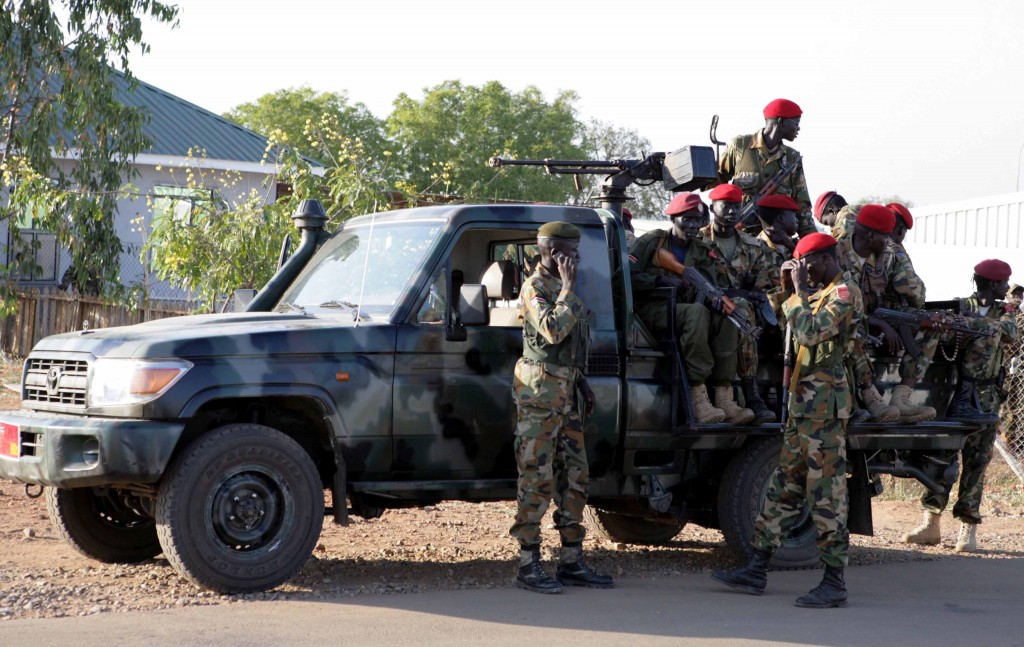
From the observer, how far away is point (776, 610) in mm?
6574

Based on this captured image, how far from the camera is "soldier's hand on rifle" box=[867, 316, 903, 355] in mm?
7914

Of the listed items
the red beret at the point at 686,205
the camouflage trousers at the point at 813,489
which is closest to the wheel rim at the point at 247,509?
the camouflage trousers at the point at 813,489

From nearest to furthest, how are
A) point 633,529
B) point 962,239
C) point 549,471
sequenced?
1. point 549,471
2. point 633,529
3. point 962,239

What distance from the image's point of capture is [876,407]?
7809mm

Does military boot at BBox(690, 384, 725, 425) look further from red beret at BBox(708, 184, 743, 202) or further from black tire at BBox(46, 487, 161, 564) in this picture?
black tire at BBox(46, 487, 161, 564)

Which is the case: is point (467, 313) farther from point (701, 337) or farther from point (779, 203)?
point (779, 203)

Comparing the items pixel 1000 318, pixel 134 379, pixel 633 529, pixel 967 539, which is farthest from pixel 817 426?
pixel 134 379

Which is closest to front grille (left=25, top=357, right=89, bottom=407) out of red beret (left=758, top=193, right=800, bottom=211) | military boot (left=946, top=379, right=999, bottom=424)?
red beret (left=758, top=193, right=800, bottom=211)

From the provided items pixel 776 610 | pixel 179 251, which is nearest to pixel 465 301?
pixel 776 610

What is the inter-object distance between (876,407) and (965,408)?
35.5 inches

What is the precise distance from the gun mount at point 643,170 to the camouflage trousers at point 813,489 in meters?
1.86

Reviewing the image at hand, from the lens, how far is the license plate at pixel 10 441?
6312 mm

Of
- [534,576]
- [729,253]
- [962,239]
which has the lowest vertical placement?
[534,576]

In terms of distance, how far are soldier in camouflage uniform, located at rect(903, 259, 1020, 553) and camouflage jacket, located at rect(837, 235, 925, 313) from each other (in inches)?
17.8
